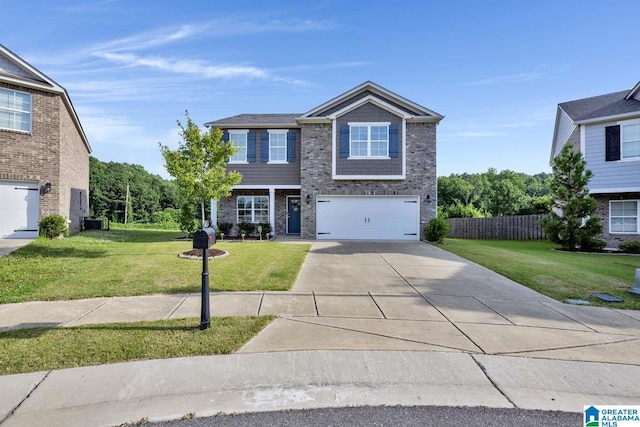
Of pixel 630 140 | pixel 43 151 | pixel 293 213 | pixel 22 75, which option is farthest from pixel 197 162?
pixel 630 140

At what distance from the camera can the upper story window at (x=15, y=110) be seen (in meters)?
12.4

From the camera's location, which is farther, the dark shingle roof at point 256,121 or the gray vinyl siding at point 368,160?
the dark shingle roof at point 256,121

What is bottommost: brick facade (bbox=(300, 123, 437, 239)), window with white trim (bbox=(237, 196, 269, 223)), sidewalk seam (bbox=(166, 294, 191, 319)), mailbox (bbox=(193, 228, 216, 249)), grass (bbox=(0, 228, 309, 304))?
sidewalk seam (bbox=(166, 294, 191, 319))

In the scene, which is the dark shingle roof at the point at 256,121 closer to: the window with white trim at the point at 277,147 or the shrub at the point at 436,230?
the window with white trim at the point at 277,147

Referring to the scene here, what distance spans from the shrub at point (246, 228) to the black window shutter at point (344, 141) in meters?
6.01

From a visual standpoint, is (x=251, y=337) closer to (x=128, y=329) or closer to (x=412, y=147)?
(x=128, y=329)

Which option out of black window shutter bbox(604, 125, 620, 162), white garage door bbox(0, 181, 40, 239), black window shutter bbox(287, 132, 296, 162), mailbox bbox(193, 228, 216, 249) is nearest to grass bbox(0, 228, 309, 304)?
mailbox bbox(193, 228, 216, 249)

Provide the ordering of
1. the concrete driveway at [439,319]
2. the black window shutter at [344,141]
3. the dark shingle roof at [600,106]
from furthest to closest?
1. the black window shutter at [344,141]
2. the dark shingle roof at [600,106]
3. the concrete driveway at [439,319]

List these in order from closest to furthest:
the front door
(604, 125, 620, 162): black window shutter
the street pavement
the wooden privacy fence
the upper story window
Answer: the street pavement → the upper story window → (604, 125, 620, 162): black window shutter → the front door → the wooden privacy fence

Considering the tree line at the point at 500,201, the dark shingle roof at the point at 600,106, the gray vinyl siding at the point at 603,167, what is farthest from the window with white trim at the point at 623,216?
the dark shingle roof at the point at 600,106

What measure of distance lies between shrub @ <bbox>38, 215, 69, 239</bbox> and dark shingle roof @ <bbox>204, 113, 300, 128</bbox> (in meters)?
8.19

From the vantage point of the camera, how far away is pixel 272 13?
11.0 m

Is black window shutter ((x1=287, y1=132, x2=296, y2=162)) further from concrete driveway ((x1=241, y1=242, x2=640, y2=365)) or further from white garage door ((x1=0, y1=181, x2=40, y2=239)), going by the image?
white garage door ((x1=0, y1=181, x2=40, y2=239))

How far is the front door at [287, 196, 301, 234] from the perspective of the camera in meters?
18.3
